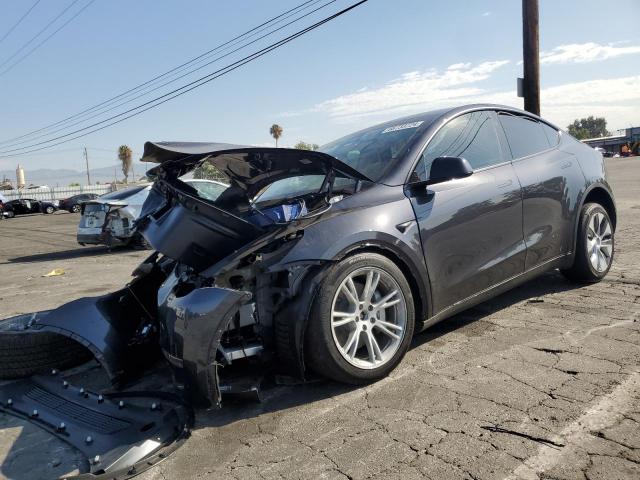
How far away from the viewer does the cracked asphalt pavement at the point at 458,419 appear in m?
Answer: 2.33

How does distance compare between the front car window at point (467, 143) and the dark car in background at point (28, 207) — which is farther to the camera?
the dark car in background at point (28, 207)

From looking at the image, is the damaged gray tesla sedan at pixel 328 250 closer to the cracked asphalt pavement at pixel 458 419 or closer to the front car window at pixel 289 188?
the front car window at pixel 289 188

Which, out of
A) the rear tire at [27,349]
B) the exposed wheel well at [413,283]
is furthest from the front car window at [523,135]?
the rear tire at [27,349]

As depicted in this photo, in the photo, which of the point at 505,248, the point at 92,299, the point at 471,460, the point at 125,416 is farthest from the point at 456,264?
the point at 92,299

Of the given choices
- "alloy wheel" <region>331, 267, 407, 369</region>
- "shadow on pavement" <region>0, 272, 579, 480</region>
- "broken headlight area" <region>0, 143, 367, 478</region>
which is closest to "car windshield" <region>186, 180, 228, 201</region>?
"broken headlight area" <region>0, 143, 367, 478</region>

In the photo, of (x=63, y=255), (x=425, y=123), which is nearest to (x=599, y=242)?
(x=425, y=123)

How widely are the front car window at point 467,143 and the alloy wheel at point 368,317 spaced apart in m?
0.86

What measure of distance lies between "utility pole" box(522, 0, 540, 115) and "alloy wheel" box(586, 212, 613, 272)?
5.72 m

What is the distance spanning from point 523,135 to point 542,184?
0.51 metres

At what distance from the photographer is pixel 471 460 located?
91.6 inches

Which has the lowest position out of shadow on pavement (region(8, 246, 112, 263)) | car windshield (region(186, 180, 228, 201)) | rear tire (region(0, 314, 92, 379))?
shadow on pavement (region(8, 246, 112, 263))

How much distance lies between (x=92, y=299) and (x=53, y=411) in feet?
2.86

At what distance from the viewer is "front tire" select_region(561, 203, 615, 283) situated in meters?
4.79

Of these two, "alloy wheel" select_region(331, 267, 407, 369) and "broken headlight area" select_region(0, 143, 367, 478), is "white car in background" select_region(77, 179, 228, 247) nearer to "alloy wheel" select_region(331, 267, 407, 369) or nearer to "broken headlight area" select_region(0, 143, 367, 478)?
"broken headlight area" select_region(0, 143, 367, 478)
